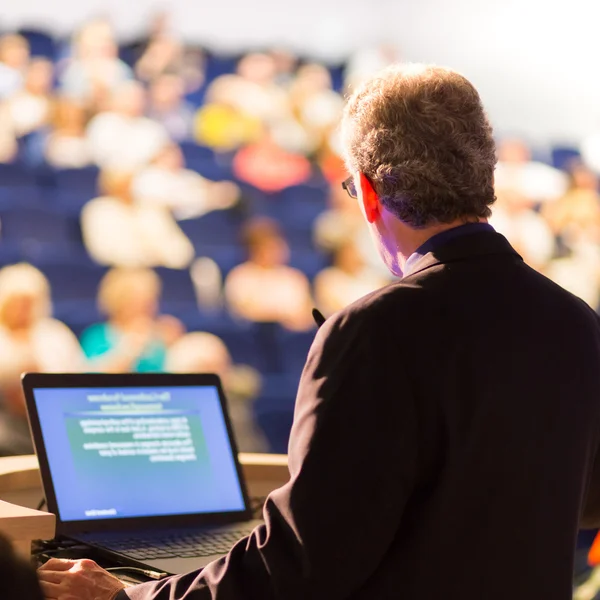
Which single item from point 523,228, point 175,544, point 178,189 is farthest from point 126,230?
point 175,544

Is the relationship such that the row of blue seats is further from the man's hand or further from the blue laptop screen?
the man's hand

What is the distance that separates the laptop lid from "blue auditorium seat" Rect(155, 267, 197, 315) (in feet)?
9.11

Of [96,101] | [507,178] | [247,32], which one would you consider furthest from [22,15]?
[507,178]

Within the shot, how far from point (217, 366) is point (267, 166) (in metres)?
1.39

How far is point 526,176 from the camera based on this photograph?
5.83 metres

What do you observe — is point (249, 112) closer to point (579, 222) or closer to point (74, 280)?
point (74, 280)

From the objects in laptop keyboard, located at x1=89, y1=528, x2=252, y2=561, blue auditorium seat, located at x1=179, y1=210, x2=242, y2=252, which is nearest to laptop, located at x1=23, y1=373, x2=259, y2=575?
laptop keyboard, located at x1=89, y1=528, x2=252, y2=561

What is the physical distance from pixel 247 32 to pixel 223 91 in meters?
0.61

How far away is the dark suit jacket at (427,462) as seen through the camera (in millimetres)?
1040

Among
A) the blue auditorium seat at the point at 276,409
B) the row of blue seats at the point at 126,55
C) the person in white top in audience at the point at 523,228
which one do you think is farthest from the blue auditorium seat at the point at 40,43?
the person in white top in audience at the point at 523,228

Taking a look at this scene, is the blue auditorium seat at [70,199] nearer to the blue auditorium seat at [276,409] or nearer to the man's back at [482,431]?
the blue auditorium seat at [276,409]

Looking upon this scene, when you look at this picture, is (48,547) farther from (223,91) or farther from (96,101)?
(223,91)

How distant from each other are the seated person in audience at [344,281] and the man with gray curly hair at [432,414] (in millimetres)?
3612

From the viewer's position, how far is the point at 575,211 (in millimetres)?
5840
